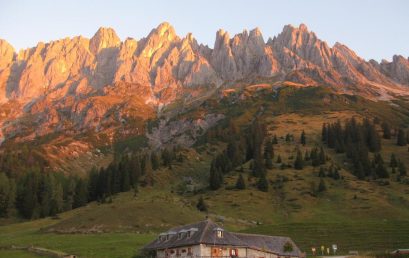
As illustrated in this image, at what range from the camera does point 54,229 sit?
4995 inches

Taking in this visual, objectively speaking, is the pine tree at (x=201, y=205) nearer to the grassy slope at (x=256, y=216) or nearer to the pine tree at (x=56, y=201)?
the grassy slope at (x=256, y=216)

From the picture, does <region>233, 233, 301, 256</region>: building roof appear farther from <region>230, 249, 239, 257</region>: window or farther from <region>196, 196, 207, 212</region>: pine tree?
<region>196, 196, 207, 212</region>: pine tree

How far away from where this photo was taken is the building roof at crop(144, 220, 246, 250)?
80.8 meters

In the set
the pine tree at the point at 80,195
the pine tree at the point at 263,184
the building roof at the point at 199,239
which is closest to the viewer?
the building roof at the point at 199,239

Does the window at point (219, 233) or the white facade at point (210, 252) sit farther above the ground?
the window at point (219, 233)

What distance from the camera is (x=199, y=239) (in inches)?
3147

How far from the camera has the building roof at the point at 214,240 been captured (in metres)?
81.4

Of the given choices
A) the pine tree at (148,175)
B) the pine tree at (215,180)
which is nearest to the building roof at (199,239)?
the pine tree at (215,180)

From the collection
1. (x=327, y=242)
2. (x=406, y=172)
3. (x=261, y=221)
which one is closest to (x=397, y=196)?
(x=406, y=172)

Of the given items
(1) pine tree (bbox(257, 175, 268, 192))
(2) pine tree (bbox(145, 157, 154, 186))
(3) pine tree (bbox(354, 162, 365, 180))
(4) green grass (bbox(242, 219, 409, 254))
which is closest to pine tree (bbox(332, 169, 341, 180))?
(3) pine tree (bbox(354, 162, 365, 180))

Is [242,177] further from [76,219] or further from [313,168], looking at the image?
[76,219]

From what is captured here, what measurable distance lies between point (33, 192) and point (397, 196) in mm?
122116

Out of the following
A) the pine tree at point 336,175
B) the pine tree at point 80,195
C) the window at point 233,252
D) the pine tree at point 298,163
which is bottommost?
the window at point 233,252

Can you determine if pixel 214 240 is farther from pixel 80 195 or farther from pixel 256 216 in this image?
pixel 80 195
